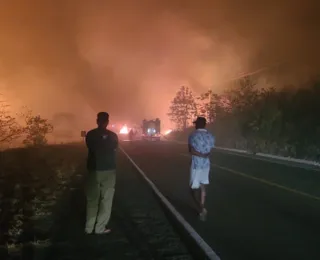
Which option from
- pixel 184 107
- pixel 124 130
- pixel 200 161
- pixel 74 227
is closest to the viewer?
pixel 74 227

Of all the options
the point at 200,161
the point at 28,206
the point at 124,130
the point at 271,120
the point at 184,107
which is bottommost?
the point at 28,206

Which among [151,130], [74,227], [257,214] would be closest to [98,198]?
[74,227]

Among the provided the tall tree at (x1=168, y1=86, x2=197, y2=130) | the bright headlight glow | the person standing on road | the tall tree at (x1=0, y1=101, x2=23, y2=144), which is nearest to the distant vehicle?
the tall tree at (x1=168, y1=86, x2=197, y2=130)

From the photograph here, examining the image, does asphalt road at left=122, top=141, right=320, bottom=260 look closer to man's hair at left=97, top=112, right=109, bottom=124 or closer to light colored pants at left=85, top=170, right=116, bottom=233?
light colored pants at left=85, top=170, right=116, bottom=233

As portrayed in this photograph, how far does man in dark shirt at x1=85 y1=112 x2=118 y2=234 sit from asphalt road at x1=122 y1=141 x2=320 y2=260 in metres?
1.69

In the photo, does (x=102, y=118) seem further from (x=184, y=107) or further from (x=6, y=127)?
(x=184, y=107)

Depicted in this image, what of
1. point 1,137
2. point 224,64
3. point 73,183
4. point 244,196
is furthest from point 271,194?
point 224,64

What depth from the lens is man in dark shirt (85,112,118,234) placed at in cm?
687

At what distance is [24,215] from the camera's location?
9070mm

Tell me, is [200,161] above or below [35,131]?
below

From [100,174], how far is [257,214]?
11.5 ft

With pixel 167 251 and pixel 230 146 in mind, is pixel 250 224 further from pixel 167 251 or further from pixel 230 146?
pixel 230 146

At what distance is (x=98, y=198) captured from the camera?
6.92 meters

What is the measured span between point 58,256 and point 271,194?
7.10m
